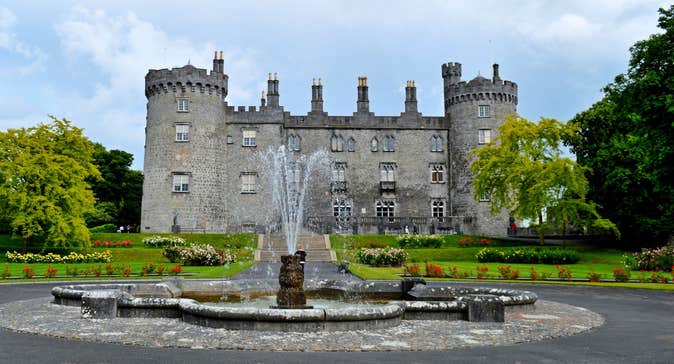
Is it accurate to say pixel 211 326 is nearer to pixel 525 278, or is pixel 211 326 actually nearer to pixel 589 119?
pixel 525 278

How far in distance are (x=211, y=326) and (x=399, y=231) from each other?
3700cm

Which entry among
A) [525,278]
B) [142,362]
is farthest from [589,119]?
[142,362]

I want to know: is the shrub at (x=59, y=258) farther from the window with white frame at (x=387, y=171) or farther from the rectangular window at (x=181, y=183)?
the window with white frame at (x=387, y=171)

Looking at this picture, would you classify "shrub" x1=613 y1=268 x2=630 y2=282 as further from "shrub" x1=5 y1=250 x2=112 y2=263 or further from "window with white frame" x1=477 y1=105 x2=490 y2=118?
"window with white frame" x1=477 y1=105 x2=490 y2=118

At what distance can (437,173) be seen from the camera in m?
51.0

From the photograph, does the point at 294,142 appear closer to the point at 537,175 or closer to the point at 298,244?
the point at 298,244

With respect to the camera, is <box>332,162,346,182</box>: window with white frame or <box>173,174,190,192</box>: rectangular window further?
<box>332,162,346,182</box>: window with white frame

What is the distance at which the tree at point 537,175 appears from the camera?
36.5 m

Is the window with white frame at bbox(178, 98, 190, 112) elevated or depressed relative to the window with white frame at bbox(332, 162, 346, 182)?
elevated

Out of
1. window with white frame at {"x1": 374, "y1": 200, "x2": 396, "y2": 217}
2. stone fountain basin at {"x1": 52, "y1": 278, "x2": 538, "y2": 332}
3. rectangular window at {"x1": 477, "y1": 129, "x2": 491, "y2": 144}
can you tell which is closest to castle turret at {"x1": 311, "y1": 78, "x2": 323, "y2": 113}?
window with white frame at {"x1": 374, "y1": 200, "x2": 396, "y2": 217}

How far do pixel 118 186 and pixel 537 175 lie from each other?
144 feet

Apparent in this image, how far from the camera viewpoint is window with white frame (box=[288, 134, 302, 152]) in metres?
50.4

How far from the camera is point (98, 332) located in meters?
9.89

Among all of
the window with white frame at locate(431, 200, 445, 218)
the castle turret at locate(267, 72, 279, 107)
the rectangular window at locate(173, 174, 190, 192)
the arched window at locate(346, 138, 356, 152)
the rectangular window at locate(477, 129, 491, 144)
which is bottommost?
the window with white frame at locate(431, 200, 445, 218)
